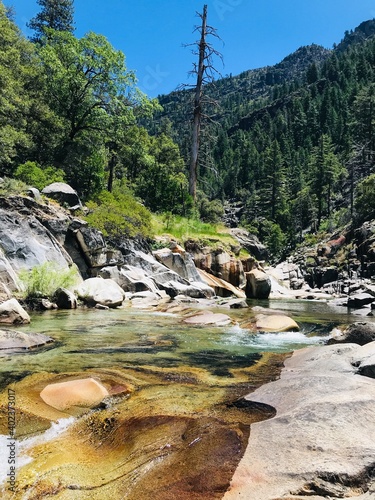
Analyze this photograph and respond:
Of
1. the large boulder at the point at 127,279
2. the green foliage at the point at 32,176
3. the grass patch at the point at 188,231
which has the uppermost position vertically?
the green foliage at the point at 32,176

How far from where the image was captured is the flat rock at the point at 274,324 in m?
11.2

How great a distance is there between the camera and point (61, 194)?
65.2ft

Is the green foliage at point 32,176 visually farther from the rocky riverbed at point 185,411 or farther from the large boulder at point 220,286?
the large boulder at point 220,286

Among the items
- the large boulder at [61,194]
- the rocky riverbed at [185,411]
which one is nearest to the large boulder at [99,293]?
the rocky riverbed at [185,411]

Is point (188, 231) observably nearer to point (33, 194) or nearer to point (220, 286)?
point (220, 286)

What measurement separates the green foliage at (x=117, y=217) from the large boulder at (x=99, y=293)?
14.0 feet

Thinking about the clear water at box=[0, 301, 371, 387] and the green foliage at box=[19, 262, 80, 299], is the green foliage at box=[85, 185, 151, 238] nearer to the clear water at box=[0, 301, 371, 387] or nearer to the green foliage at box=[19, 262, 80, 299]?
the green foliage at box=[19, 262, 80, 299]

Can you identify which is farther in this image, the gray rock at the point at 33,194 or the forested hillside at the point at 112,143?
the forested hillside at the point at 112,143

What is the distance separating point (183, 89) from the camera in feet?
92.8

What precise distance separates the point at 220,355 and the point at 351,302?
54.3 ft

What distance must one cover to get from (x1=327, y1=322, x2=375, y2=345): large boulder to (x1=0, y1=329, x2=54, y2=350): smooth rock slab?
6578mm

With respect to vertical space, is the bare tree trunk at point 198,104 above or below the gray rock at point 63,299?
above

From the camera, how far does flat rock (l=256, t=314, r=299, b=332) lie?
11.2 metres

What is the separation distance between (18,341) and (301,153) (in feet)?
396
